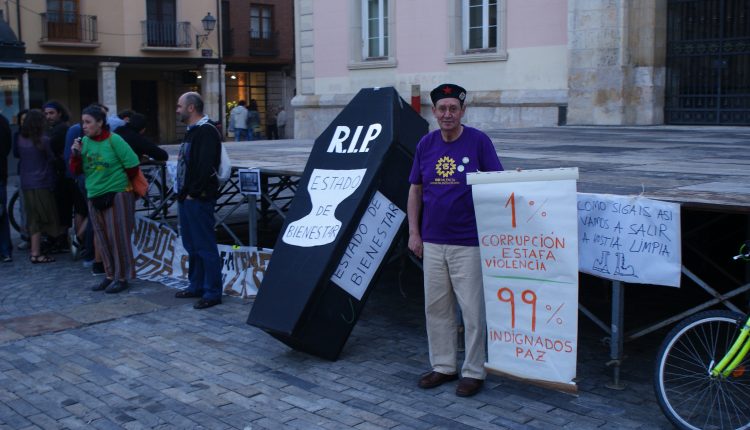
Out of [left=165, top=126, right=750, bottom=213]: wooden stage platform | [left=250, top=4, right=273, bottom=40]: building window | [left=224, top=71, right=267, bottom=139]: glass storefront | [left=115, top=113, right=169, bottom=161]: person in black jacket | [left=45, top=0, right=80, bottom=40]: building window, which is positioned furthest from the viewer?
[left=224, top=71, right=267, bottom=139]: glass storefront

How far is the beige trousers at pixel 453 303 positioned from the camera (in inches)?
221

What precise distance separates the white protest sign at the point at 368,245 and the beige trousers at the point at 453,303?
79 cm

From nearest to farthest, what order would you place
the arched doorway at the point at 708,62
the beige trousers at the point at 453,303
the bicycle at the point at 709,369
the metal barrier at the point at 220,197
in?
1. the bicycle at the point at 709,369
2. the beige trousers at the point at 453,303
3. the metal barrier at the point at 220,197
4. the arched doorway at the point at 708,62

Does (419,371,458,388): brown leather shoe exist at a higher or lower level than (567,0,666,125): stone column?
lower

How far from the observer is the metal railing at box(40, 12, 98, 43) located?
37625 millimetres

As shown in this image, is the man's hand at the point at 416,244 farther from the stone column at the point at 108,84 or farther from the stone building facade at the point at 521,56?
the stone column at the point at 108,84

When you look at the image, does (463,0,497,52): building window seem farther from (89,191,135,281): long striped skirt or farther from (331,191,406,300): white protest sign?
(331,191,406,300): white protest sign

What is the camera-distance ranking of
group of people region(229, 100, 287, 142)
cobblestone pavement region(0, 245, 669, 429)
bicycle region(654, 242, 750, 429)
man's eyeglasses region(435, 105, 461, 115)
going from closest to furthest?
bicycle region(654, 242, 750, 429)
cobblestone pavement region(0, 245, 669, 429)
man's eyeglasses region(435, 105, 461, 115)
group of people region(229, 100, 287, 142)

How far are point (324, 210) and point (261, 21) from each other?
40982mm

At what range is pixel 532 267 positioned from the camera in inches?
212

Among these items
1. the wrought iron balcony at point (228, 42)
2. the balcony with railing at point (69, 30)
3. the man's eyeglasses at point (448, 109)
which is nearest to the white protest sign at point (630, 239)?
the man's eyeglasses at point (448, 109)

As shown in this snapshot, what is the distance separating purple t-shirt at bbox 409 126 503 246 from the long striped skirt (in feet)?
14.1

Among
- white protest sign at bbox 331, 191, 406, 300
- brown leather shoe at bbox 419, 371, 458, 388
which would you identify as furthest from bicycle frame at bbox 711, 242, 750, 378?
white protest sign at bbox 331, 191, 406, 300

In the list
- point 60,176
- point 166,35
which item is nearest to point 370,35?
point 60,176
